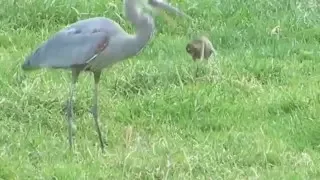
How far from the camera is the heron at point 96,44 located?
611cm

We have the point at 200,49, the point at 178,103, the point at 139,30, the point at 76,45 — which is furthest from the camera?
the point at 200,49

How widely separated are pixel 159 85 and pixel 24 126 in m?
1.19

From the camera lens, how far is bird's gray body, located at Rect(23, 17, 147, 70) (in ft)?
20.1

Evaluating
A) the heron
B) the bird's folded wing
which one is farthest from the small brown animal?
the bird's folded wing

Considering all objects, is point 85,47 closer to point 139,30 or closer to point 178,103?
point 139,30

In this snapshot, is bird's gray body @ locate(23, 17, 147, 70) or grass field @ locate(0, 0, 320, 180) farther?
bird's gray body @ locate(23, 17, 147, 70)

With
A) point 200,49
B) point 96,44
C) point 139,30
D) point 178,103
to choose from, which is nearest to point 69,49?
point 96,44

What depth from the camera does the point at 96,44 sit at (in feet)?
20.1

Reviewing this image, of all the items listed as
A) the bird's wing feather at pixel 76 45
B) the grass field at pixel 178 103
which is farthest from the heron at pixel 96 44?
the grass field at pixel 178 103

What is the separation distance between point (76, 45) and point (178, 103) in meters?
1.02

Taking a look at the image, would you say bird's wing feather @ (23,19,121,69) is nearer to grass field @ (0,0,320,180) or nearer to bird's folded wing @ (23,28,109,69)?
bird's folded wing @ (23,28,109,69)

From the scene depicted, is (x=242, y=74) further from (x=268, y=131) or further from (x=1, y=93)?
(x=1, y=93)

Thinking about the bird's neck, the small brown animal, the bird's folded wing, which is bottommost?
the small brown animal

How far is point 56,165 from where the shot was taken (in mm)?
5773
